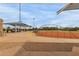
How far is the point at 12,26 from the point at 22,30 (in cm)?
45

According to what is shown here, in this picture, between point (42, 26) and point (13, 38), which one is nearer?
point (42, 26)

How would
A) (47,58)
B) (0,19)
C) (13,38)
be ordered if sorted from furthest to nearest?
(13,38)
(0,19)
(47,58)

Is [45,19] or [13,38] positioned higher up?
[45,19]

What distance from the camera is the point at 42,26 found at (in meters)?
7.09

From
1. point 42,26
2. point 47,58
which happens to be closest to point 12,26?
point 42,26

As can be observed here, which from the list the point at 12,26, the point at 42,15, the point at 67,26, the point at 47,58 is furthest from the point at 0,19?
the point at 47,58

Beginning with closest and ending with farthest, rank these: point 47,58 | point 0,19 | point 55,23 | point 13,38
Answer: point 47,58
point 0,19
point 55,23
point 13,38

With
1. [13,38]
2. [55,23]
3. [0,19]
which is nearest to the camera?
[0,19]

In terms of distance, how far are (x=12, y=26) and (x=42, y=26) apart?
1105 millimetres

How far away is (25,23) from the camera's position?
6496 mm

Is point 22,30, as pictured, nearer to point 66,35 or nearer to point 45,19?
point 45,19

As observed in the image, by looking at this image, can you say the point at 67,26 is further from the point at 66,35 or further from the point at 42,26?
the point at 66,35

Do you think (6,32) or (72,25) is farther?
(6,32)

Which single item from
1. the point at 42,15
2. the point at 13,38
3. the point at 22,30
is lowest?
the point at 13,38
